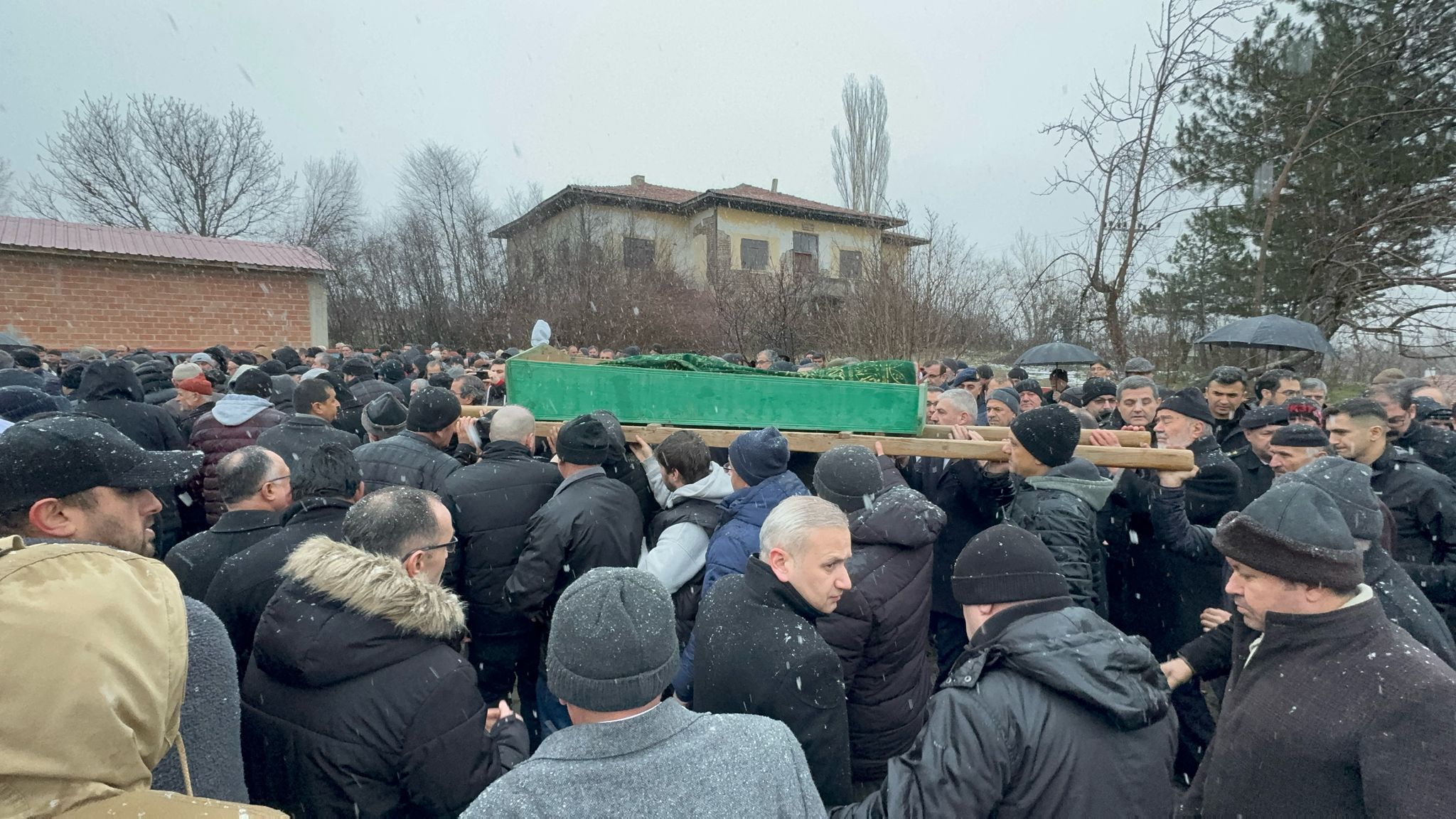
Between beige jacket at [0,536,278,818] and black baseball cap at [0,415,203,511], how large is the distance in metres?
0.89

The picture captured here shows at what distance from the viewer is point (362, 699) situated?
6.14ft

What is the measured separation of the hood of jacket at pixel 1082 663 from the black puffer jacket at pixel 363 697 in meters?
1.37

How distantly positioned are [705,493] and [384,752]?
5.83 feet

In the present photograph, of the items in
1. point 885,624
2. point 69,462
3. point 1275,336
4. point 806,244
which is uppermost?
point 806,244

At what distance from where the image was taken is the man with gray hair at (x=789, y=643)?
6.93 ft

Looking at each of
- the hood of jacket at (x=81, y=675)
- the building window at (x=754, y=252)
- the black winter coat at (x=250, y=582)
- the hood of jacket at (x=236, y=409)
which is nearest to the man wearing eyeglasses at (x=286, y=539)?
the black winter coat at (x=250, y=582)

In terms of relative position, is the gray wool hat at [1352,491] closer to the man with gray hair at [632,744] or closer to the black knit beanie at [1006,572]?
the black knit beanie at [1006,572]

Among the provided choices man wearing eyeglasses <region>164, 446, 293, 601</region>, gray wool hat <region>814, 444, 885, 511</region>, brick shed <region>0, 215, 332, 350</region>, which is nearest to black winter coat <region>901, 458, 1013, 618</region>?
gray wool hat <region>814, 444, 885, 511</region>

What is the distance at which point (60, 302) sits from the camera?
48.7 feet

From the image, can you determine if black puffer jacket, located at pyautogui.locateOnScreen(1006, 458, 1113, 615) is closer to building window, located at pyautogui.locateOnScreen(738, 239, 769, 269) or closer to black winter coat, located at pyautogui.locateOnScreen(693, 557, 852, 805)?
black winter coat, located at pyautogui.locateOnScreen(693, 557, 852, 805)

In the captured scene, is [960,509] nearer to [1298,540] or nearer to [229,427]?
[1298,540]

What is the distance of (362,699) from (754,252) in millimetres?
29983

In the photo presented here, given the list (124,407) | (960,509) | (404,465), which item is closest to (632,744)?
(960,509)

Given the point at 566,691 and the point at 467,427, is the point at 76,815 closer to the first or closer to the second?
the point at 566,691
